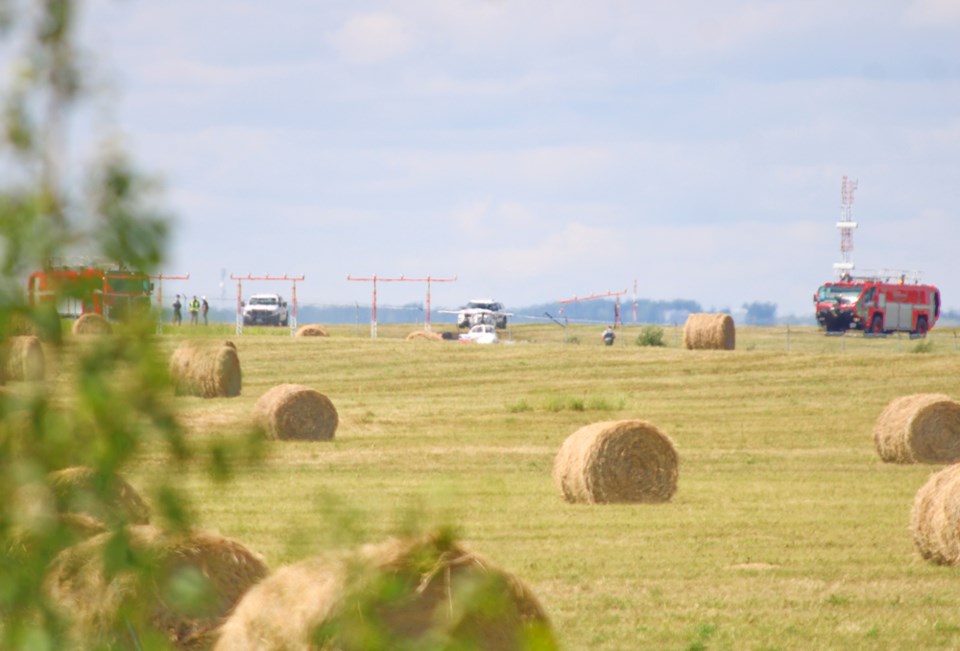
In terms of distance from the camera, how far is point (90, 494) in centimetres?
212

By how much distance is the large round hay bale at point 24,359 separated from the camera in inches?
83.1

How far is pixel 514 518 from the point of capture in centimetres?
1802

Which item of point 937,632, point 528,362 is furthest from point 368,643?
point 528,362

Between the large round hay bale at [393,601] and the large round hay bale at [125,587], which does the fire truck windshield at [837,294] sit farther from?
the large round hay bale at [125,587]

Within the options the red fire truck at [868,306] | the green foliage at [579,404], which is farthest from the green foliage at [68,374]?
the red fire truck at [868,306]

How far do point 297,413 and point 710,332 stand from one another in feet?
80.6

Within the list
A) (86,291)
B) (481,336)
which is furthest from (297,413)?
(481,336)

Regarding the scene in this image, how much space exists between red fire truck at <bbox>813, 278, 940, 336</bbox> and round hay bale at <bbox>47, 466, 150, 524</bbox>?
69049 millimetres

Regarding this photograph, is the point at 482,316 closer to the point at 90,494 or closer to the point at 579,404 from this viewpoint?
the point at 579,404

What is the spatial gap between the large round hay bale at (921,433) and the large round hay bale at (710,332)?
74.1ft

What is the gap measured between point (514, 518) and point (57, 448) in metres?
16.1

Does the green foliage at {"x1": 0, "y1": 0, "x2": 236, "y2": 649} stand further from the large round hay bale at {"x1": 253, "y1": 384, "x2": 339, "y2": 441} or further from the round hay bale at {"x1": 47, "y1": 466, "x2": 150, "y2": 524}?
the large round hay bale at {"x1": 253, "y1": 384, "x2": 339, "y2": 441}

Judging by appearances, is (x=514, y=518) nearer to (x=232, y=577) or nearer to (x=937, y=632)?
(x=937, y=632)

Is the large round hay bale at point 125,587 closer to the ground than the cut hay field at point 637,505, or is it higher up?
higher up
